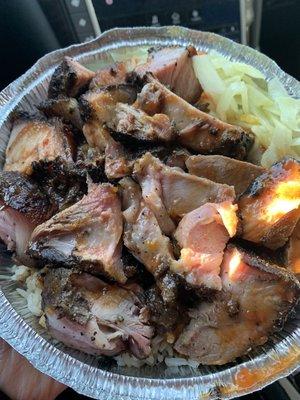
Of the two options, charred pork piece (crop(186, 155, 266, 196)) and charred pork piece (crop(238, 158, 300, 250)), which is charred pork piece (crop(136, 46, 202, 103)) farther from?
charred pork piece (crop(238, 158, 300, 250))

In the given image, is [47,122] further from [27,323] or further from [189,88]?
[27,323]

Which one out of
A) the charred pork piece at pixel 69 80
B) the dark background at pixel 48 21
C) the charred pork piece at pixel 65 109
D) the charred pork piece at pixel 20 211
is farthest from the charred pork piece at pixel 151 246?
the dark background at pixel 48 21

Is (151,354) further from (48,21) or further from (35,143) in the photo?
(48,21)

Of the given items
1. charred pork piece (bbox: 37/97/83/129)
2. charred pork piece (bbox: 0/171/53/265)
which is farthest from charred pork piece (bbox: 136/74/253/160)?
charred pork piece (bbox: 0/171/53/265)

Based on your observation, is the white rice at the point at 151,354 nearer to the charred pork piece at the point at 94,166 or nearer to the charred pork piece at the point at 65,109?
the charred pork piece at the point at 94,166

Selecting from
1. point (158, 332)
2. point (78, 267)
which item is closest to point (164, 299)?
point (158, 332)
